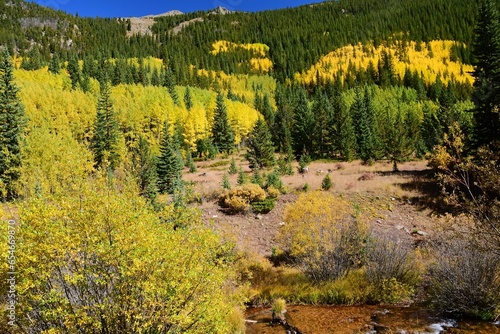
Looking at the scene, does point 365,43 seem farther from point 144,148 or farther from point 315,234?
point 315,234

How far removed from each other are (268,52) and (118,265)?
647 ft

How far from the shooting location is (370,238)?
61.8 feet

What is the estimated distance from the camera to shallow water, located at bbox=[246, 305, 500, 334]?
13302 millimetres

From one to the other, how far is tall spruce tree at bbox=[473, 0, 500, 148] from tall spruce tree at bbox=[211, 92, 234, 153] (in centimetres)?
5492

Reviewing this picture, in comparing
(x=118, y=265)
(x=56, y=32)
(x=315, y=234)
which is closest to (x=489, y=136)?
(x=315, y=234)

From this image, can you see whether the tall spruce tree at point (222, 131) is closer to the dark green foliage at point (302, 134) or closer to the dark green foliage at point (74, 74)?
the dark green foliage at point (302, 134)

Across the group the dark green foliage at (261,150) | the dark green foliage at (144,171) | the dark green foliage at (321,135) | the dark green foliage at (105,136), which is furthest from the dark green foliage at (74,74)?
the dark green foliage at (144,171)

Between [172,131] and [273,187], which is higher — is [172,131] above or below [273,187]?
above

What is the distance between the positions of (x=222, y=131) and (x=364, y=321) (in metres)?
70.3

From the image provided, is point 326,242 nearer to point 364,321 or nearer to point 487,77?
point 364,321

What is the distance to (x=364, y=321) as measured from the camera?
14.9 metres

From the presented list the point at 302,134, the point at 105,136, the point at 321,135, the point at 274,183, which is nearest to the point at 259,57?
the point at 302,134

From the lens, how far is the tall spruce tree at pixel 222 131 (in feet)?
267

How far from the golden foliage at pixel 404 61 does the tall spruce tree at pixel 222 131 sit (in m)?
76.3
